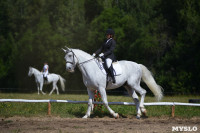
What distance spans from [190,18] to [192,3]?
1711 mm

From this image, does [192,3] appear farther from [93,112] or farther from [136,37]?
[93,112]

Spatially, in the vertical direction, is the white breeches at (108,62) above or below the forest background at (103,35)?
below

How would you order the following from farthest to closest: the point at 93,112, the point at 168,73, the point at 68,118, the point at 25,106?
1. the point at 168,73
2. the point at 25,106
3. the point at 93,112
4. the point at 68,118

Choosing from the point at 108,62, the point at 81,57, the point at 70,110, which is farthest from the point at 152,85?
the point at 70,110

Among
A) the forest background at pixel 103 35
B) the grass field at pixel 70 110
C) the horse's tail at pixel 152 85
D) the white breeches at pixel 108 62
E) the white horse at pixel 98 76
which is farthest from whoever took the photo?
the forest background at pixel 103 35

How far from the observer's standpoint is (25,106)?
1141cm

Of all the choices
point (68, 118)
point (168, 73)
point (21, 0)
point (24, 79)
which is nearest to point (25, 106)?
point (68, 118)

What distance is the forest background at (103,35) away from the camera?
82.4ft

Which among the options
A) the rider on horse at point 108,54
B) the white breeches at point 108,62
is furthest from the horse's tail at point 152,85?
the white breeches at point 108,62

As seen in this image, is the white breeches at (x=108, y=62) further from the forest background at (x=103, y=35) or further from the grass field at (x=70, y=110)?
the forest background at (x=103, y=35)

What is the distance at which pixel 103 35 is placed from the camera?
27.7 metres

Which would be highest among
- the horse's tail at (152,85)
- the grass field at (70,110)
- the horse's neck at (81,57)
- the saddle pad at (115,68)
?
the horse's neck at (81,57)

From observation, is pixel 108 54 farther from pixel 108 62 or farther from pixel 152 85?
pixel 152 85

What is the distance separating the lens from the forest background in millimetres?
25125
